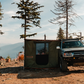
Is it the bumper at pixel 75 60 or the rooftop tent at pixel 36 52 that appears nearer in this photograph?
the bumper at pixel 75 60

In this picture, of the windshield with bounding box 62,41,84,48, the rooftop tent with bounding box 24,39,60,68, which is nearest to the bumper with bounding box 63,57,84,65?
the windshield with bounding box 62,41,84,48

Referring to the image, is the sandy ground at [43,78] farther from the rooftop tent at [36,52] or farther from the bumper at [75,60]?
the rooftop tent at [36,52]

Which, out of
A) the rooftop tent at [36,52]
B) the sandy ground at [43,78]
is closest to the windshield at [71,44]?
the rooftop tent at [36,52]

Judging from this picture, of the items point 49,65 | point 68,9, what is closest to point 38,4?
point 68,9

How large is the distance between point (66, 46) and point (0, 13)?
13801mm

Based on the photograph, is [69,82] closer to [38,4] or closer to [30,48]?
[30,48]

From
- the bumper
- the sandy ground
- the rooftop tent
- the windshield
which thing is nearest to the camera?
the sandy ground

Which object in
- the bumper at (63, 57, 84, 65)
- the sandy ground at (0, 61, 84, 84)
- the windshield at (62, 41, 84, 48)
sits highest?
the windshield at (62, 41, 84, 48)

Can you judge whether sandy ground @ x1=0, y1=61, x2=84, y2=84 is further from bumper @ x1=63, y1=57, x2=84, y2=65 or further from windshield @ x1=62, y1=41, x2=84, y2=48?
windshield @ x1=62, y1=41, x2=84, y2=48

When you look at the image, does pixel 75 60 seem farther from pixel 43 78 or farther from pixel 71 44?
pixel 43 78

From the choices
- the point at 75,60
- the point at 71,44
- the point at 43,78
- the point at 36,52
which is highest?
the point at 71,44

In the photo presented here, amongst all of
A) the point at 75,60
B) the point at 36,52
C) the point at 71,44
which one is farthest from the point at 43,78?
the point at 71,44

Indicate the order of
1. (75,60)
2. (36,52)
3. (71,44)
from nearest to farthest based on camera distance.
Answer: (75,60) < (71,44) < (36,52)

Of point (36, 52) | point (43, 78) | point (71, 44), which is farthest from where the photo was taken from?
point (36, 52)
